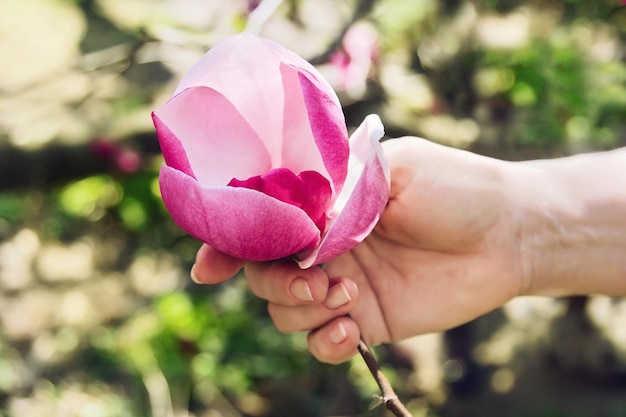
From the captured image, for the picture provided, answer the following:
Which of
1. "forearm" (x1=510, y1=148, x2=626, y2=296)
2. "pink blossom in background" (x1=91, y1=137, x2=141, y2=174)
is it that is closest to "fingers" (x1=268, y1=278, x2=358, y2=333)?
"forearm" (x1=510, y1=148, x2=626, y2=296)

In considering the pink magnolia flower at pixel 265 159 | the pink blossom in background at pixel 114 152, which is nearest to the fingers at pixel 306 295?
the pink magnolia flower at pixel 265 159

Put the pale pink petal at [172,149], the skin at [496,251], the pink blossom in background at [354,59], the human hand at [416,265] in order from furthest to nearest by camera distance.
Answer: the pink blossom in background at [354,59], the skin at [496,251], the human hand at [416,265], the pale pink petal at [172,149]

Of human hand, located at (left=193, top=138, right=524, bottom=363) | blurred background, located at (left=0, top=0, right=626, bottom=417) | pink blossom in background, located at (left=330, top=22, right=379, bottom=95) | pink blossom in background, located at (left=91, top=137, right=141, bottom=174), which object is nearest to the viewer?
human hand, located at (left=193, top=138, right=524, bottom=363)

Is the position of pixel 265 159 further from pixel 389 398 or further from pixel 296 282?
pixel 389 398

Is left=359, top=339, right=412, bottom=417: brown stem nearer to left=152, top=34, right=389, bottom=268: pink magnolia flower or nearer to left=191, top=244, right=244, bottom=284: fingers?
left=152, top=34, right=389, bottom=268: pink magnolia flower

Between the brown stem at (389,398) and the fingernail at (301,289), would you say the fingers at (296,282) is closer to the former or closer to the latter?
the fingernail at (301,289)

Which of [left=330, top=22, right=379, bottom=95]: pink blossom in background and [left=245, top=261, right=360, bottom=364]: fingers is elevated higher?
[left=245, top=261, right=360, bottom=364]: fingers
